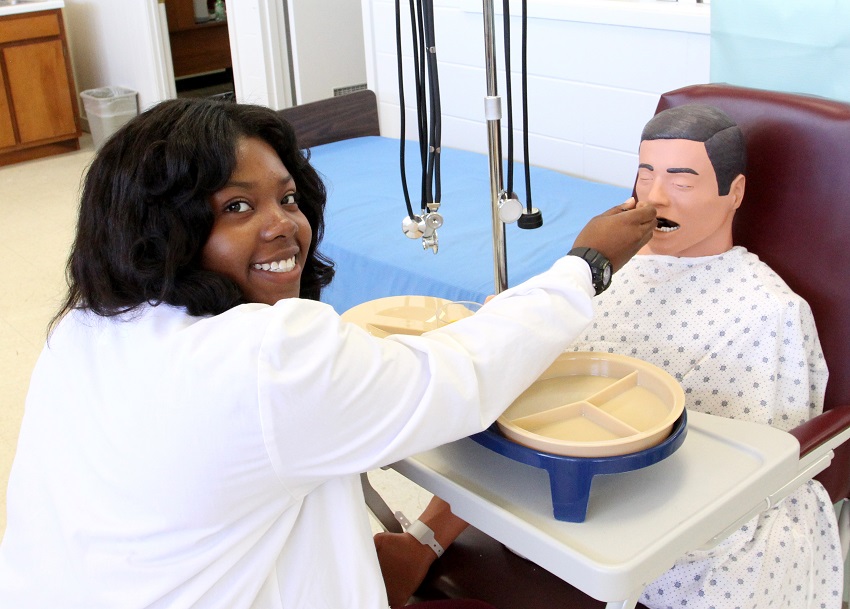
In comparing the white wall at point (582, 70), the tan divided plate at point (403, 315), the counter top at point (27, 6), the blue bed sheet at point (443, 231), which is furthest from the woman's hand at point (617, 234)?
the counter top at point (27, 6)

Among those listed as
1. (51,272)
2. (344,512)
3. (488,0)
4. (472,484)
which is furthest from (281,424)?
(51,272)

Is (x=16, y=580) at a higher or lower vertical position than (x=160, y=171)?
lower

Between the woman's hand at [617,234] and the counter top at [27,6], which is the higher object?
the counter top at [27,6]

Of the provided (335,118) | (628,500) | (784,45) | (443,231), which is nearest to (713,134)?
(784,45)

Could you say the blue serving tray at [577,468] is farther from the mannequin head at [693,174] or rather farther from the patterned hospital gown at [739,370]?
the mannequin head at [693,174]

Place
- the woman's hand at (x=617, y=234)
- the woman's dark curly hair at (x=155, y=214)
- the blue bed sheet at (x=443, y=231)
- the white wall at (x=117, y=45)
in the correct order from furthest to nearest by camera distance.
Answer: the white wall at (x=117, y=45)
the blue bed sheet at (x=443, y=231)
the woman's hand at (x=617, y=234)
the woman's dark curly hair at (x=155, y=214)

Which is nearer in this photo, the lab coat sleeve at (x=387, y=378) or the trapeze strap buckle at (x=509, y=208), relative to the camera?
the lab coat sleeve at (x=387, y=378)

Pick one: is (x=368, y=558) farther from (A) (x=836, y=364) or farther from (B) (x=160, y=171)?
(A) (x=836, y=364)

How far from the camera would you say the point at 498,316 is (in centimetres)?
111

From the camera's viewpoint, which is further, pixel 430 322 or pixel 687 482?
pixel 430 322

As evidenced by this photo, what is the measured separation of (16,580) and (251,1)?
144 inches

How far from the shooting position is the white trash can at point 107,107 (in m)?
5.32

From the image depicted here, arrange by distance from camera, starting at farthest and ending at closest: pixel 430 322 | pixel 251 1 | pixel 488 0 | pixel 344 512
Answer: pixel 251 1 < pixel 430 322 < pixel 488 0 < pixel 344 512

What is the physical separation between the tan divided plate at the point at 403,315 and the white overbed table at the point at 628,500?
21 cm
